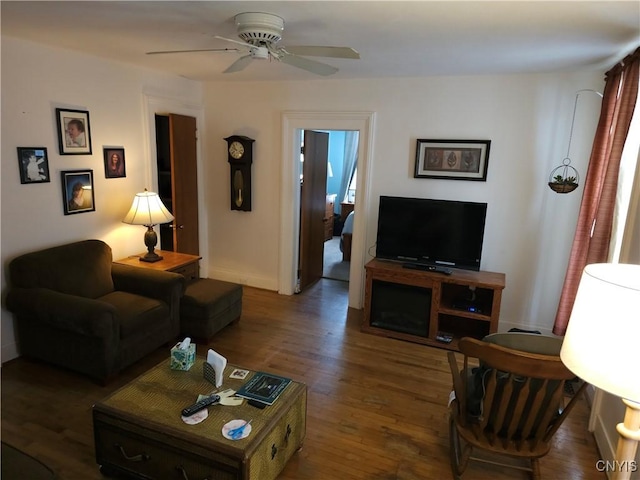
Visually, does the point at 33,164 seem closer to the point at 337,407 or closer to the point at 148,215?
the point at 148,215

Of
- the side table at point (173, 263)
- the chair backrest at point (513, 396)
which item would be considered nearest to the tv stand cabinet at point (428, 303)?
the chair backrest at point (513, 396)

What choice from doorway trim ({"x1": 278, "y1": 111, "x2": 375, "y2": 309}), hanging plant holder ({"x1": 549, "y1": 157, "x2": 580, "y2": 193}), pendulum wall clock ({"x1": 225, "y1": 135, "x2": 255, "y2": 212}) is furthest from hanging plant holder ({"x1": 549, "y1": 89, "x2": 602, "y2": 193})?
pendulum wall clock ({"x1": 225, "y1": 135, "x2": 255, "y2": 212})

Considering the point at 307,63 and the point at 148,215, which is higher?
the point at 307,63

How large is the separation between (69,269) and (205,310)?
1.11 m

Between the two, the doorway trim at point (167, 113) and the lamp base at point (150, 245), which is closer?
the lamp base at point (150, 245)

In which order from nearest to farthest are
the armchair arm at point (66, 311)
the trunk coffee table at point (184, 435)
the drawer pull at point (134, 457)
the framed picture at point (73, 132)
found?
the trunk coffee table at point (184, 435) < the drawer pull at point (134, 457) < the armchair arm at point (66, 311) < the framed picture at point (73, 132)

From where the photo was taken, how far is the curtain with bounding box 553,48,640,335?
282cm

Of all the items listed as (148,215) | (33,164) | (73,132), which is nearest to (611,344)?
(148,215)

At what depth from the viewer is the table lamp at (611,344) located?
1235 mm

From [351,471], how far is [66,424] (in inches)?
69.7

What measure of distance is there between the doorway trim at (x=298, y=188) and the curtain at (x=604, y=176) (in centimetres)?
194

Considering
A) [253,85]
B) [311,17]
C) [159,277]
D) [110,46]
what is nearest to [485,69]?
[311,17]

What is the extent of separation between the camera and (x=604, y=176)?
303cm

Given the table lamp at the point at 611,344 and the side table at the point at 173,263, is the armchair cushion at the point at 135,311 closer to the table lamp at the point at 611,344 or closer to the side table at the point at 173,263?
the side table at the point at 173,263
